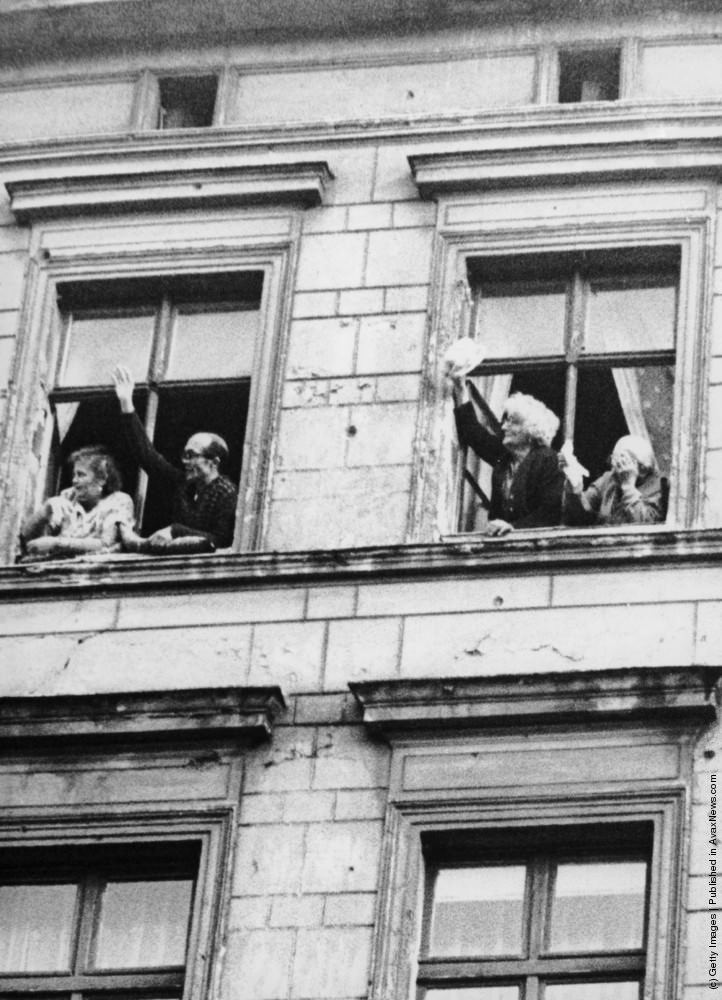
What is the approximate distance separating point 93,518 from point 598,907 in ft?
13.5

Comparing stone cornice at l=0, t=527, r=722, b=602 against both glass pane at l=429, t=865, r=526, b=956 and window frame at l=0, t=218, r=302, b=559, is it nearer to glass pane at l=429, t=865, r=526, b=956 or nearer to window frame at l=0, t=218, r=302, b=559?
window frame at l=0, t=218, r=302, b=559

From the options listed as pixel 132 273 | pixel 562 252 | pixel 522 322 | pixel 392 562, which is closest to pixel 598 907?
pixel 392 562

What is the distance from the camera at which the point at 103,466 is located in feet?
71.0

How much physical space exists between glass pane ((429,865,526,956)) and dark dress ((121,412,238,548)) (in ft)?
8.92

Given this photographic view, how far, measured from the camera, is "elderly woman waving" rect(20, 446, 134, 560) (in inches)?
834

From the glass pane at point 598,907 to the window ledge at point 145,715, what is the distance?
6.20 ft

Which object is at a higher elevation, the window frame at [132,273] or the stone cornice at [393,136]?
the stone cornice at [393,136]

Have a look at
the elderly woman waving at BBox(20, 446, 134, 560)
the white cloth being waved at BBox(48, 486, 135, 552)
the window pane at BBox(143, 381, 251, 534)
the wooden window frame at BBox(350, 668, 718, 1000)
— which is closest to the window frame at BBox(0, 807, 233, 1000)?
the wooden window frame at BBox(350, 668, 718, 1000)

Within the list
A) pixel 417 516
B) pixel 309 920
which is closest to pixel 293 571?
pixel 417 516

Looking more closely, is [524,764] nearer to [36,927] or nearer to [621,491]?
[621,491]

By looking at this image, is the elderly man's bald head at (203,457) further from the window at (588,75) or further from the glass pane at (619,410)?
the window at (588,75)

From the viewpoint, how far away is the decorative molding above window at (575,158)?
21.6m

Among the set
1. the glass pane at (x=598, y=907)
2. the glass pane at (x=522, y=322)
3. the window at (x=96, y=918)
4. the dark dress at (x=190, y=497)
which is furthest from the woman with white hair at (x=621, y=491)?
the window at (x=96, y=918)

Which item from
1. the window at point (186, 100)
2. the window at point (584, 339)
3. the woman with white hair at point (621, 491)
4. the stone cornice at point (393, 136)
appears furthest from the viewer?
the window at point (186, 100)
